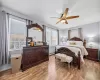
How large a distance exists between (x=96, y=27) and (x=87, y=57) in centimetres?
223

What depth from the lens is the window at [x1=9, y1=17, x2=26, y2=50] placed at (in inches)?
118

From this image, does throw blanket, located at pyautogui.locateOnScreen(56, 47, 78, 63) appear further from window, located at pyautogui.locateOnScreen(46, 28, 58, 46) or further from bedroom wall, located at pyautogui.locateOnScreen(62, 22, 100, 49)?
bedroom wall, located at pyautogui.locateOnScreen(62, 22, 100, 49)

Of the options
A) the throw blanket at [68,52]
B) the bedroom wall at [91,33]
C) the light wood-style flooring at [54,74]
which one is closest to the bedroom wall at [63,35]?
the bedroom wall at [91,33]

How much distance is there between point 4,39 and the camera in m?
Result: 2.59

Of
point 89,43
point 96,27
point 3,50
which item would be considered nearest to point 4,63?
point 3,50

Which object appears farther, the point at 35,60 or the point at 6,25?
the point at 35,60

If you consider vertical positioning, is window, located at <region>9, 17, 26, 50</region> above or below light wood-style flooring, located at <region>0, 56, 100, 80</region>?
above

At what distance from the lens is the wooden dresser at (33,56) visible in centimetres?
275

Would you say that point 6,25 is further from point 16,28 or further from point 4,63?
point 4,63

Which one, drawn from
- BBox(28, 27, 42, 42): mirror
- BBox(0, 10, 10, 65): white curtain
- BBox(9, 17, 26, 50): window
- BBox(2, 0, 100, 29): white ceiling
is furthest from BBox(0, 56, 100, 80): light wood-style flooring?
BBox(2, 0, 100, 29): white ceiling

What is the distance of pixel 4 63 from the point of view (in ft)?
8.46

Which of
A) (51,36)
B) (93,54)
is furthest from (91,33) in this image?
(51,36)

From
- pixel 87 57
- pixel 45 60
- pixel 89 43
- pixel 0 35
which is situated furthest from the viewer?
pixel 89 43

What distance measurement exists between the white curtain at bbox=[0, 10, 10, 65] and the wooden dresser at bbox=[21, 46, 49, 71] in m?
0.72
